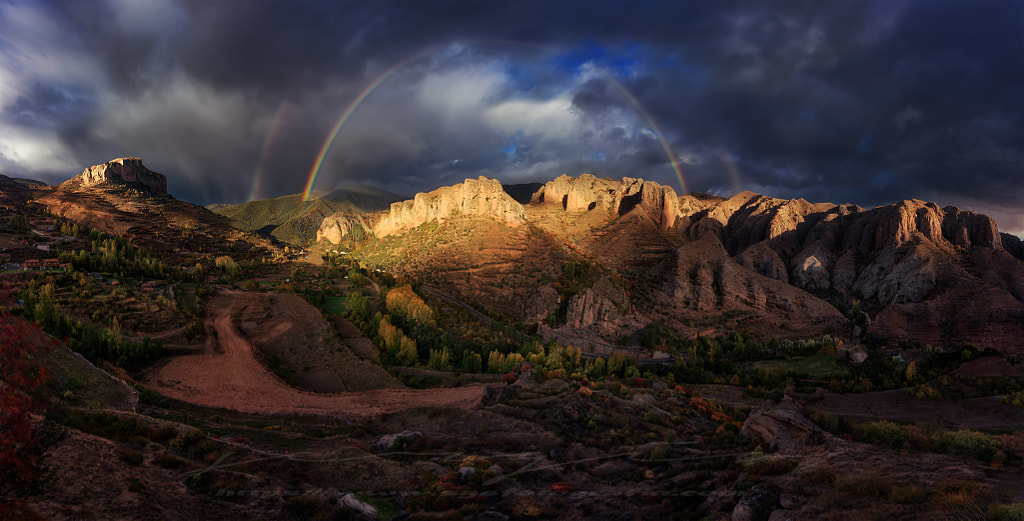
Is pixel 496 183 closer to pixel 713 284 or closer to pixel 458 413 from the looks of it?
pixel 713 284

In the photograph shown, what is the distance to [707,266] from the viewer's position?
79.6 meters

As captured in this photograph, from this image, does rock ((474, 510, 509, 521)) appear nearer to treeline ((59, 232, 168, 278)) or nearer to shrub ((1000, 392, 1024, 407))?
shrub ((1000, 392, 1024, 407))

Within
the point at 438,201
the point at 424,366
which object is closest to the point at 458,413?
the point at 424,366

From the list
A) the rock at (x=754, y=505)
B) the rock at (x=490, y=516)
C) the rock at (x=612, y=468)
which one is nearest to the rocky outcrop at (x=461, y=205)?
the rock at (x=612, y=468)

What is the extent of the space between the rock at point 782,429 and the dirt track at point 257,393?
63.0 feet

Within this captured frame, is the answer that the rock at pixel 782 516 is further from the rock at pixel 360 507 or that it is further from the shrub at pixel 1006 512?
the rock at pixel 360 507

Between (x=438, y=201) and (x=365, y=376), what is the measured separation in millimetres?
82876

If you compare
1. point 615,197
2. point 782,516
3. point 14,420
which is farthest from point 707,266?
point 14,420

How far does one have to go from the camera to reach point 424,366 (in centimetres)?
4947

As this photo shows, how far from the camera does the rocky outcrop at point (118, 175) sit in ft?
452

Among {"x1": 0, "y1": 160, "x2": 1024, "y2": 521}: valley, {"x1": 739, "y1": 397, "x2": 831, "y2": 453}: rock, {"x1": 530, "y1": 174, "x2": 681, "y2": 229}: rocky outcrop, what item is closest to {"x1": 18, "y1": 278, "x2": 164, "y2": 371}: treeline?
{"x1": 0, "y1": 160, "x2": 1024, "y2": 521}: valley

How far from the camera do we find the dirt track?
30425 mm

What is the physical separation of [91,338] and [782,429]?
51709mm

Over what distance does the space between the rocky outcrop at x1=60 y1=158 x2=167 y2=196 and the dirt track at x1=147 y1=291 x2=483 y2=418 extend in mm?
156137
